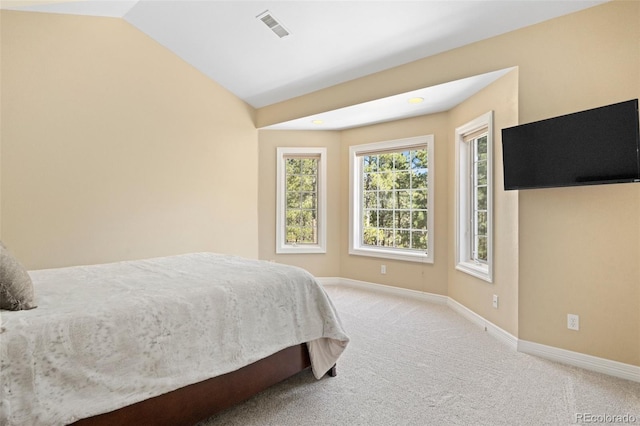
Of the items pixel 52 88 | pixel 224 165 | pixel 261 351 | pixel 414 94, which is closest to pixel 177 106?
pixel 224 165

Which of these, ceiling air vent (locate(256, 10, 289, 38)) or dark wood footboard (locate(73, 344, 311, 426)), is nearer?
dark wood footboard (locate(73, 344, 311, 426))

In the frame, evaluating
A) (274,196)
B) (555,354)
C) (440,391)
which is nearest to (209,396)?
(440,391)

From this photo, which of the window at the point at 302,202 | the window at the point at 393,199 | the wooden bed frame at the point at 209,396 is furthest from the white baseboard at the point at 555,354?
the window at the point at 302,202

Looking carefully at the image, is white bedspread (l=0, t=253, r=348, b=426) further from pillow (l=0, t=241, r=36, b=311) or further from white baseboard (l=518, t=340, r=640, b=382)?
white baseboard (l=518, t=340, r=640, b=382)

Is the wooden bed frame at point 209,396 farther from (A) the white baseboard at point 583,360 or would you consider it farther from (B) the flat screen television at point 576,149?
(B) the flat screen television at point 576,149

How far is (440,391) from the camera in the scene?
2242mm

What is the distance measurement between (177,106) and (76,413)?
3457mm

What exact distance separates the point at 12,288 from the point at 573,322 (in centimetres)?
354

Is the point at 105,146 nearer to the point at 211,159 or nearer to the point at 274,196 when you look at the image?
the point at 211,159

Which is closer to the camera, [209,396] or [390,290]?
[209,396]

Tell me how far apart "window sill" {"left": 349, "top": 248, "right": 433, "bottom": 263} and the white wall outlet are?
71.5 inches

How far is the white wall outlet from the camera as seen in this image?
2641 mm

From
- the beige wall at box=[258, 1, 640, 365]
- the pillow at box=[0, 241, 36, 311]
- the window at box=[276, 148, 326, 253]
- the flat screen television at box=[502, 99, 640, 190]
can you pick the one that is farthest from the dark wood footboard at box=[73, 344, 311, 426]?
the window at box=[276, 148, 326, 253]

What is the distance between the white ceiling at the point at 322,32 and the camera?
9.26ft
